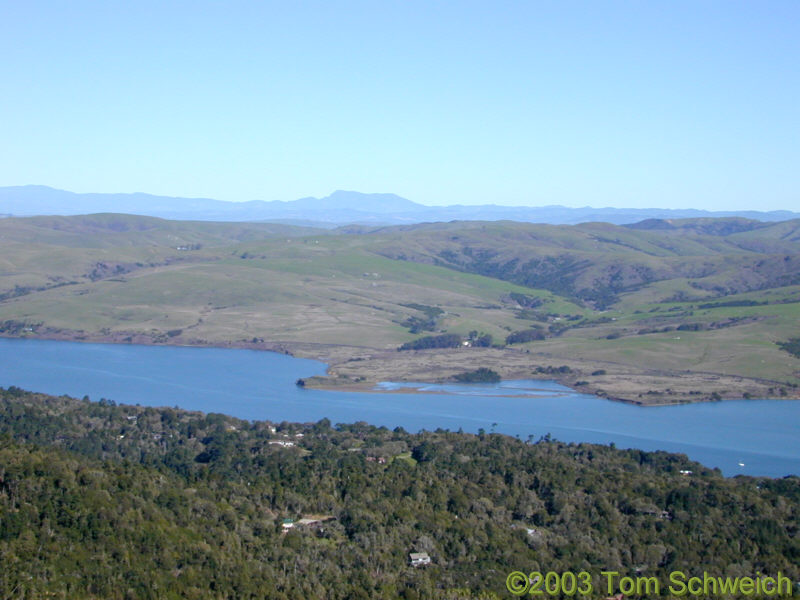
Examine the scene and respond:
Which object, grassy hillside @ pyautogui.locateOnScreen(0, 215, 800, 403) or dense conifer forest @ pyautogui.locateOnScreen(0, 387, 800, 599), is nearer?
dense conifer forest @ pyautogui.locateOnScreen(0, 387, 800, 599)

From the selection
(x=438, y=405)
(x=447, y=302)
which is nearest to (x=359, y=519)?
(x=438, y=405)

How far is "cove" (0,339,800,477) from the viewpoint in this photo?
4844 centimetres

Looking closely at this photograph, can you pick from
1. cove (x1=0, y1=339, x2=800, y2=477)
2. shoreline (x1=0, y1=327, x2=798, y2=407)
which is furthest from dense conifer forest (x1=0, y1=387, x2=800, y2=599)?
shoreline (x1=0, y1=327, x2=798, y2=407)

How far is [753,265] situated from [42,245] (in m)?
84.9

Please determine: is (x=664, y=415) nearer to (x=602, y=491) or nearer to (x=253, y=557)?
(x=602, y=491)

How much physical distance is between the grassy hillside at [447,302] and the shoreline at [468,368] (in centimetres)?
21

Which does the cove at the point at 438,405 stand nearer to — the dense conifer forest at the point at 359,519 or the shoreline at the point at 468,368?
the shoreline at the point at 468,368

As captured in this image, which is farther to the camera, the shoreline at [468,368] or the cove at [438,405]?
the shoreline at [468,368]

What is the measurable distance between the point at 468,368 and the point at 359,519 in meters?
42.0

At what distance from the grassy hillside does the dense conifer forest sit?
2656cm

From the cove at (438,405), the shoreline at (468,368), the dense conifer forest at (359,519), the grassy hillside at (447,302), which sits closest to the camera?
the dense conifer forest at (359,519)

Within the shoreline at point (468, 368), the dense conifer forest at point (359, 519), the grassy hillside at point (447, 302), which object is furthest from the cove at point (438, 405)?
the dense conifer forest at point (359, 519)

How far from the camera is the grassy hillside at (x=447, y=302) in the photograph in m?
68.9

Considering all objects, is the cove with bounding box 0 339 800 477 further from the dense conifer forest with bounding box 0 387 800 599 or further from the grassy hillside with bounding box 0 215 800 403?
the dense conifer forest with bounding box 0 387 800 599
